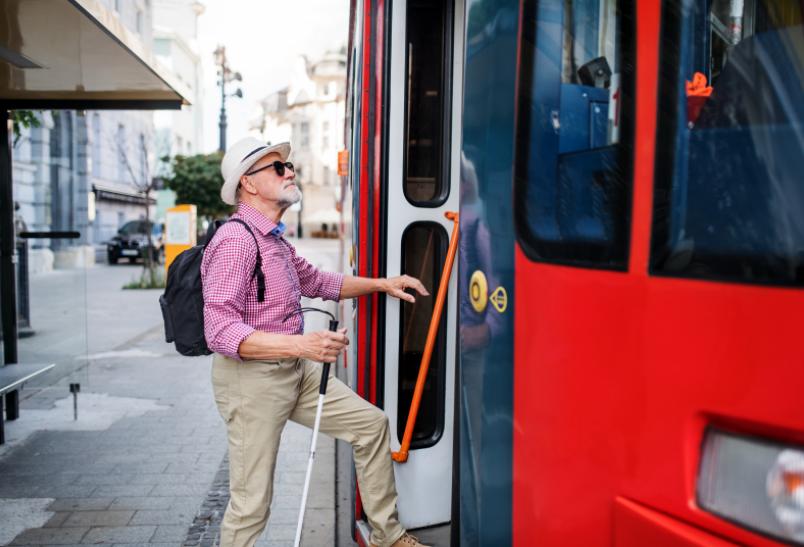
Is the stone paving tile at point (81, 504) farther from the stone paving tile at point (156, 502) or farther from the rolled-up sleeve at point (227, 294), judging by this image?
the rolled-up sleeve at point (227, 294)

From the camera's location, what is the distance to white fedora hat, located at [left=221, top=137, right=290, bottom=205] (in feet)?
9.33

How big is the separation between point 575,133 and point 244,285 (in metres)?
1.41

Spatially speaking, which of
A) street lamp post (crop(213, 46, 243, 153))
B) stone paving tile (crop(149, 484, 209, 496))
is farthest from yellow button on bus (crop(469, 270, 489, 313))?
street lamp post (crop(213, 46, 243, 153))

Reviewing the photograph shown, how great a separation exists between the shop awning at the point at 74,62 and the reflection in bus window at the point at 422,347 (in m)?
2.26

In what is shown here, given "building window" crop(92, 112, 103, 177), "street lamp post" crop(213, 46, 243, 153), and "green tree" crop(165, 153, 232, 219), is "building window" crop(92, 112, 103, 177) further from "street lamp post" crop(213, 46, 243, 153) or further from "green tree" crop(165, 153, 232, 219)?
"street lamp post" crop(213, 46, 243, 153)

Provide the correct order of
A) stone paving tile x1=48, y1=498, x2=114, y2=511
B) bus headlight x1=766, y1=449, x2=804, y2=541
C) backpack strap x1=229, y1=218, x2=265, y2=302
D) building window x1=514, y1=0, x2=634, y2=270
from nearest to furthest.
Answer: bus headlight x1=766, y1=449, x2=804, y2=541, building window x1=514, y1=0, x2=634, y2=270, backpack strap x1=229, y1=218, x2=265, y2=302, stone paving tile x1=48, y1=498, x2=114, y2=511

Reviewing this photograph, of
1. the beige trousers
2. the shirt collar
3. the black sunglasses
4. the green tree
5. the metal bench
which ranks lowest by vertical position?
the metal bench

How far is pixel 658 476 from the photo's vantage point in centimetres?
149

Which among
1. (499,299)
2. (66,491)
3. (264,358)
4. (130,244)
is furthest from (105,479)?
(130,244)

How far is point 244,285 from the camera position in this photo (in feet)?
8.86

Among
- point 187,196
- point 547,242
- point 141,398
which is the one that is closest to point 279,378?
point 547,242

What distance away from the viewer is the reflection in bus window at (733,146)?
1357mm

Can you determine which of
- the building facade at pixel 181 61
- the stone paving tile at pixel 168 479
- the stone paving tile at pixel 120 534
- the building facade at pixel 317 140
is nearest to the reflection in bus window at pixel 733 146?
the stone paving tile at pixel 120 534

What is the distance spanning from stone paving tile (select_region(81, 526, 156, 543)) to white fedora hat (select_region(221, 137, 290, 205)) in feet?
6.79
